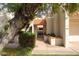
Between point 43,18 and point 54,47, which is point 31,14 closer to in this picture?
point 43,18

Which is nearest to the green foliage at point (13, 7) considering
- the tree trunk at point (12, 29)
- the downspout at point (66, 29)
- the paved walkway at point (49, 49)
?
the tree trunk at point (12, 29)

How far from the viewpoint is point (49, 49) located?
2824 mm

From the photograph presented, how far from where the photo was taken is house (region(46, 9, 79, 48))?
2645mm

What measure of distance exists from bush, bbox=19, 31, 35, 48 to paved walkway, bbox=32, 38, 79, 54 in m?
0.11

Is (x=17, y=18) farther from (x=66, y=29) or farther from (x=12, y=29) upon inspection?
(x=66, y=29)

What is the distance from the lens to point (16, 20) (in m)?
2.44

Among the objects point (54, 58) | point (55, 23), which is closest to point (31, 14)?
point (55, 23)

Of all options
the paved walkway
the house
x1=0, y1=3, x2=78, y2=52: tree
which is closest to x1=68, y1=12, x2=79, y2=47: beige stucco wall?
the house

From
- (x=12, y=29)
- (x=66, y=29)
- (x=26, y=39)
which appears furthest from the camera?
(x=26, y=39)

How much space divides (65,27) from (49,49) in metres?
0.41

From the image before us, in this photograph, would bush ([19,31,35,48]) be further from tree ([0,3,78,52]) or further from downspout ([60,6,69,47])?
downspout ([60,6,69,47])

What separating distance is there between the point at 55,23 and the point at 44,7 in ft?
1.50

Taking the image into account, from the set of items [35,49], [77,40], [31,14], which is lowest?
[35,49]

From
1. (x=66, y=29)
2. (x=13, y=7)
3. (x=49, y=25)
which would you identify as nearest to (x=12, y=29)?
(x=13, y=7)
